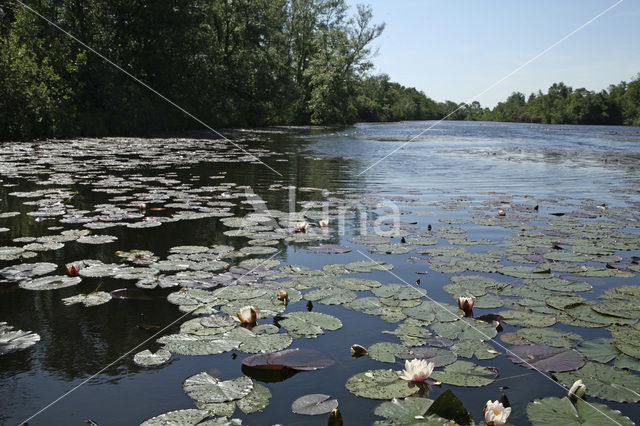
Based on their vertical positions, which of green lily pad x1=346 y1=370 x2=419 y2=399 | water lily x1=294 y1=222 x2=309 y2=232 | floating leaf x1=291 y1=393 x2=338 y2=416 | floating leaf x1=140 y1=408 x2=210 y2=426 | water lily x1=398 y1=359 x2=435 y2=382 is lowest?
floating leaf x1=291 y1=393 x2=338 y2=416

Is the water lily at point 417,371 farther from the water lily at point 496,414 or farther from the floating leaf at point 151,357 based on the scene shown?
the floating leaf at point 151,357

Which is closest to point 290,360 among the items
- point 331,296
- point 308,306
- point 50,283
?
point 308,306

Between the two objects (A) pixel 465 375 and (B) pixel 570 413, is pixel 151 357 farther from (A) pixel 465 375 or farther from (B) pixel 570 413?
(B) pixel 570 413

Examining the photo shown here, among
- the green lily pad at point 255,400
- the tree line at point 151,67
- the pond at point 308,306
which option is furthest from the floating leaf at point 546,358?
the tree line at point 151,67

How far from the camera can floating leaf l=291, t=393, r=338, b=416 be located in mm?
1638

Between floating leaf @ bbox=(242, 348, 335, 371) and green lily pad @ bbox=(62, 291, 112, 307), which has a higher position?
green lily pad @ bbox=(62, 291, 112, 307)

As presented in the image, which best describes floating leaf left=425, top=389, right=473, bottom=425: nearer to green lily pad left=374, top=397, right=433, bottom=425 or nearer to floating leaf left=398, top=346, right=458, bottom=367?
green lily pad left=374, top=397, right=433, bottom=425

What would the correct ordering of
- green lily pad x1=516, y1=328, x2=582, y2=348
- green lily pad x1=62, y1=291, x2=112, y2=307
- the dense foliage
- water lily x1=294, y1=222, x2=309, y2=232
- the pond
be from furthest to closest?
the dense foliage → water lily x1=294, y1=222, x2=309, y2=232 → green lily pad x1=62, y1=291, x2=112, y2=307 → green lily pad x1=516, y1=328, x2=582, y2=348 → the pond

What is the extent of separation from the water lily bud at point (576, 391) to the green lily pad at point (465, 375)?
0.28 m

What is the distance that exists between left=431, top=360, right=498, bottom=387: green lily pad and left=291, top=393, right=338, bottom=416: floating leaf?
1.54 feet

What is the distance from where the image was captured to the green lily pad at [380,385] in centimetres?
175

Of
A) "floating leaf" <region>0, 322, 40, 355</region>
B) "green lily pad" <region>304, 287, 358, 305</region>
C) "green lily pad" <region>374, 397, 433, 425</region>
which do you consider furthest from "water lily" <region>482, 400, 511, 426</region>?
"floating leaf" <region>0, 322, 40, 355</region>

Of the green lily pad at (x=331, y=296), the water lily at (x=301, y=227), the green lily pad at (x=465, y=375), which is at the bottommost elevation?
the green lily pad at (x=465, y=375)

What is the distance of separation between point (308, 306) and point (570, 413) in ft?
4.66
